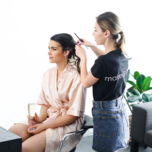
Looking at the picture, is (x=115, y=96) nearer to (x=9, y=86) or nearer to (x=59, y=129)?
(x=59, y=129)

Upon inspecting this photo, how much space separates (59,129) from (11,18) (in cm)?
143

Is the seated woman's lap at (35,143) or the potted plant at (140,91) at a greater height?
the potted plant at (140,91)

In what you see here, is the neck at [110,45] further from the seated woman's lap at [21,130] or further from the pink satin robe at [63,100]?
the seated woman's lap at [21,130]

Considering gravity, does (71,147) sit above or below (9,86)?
below

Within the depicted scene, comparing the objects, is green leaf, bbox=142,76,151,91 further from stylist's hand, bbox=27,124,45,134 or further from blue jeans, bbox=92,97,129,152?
stylist's hand, bbox=27,124,45,134

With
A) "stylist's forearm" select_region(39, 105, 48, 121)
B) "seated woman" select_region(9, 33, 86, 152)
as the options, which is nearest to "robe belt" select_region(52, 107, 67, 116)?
"seated woman" select_region(9, 33, 86, 152)

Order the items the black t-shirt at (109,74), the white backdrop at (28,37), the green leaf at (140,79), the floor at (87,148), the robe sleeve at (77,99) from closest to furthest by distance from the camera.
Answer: the black t-shirt at (109,74)
the robe sleeve at (77,99)
the white backdrop at (28,37)
the floor at (87,148)
the green leaf at (140,79)

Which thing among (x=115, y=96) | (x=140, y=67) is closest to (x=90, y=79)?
(x=115, y=96)

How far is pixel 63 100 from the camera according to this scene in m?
1.74

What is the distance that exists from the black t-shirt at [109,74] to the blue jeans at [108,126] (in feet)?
0.18

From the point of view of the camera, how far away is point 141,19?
3.53 meters

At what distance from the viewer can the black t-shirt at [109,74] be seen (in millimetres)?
1429

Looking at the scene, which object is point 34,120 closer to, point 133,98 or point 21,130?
point 21,130

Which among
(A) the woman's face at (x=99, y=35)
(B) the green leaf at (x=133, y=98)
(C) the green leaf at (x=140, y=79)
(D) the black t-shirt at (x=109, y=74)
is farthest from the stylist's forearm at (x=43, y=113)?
(C) the green leaf at (x=140, y=79)
